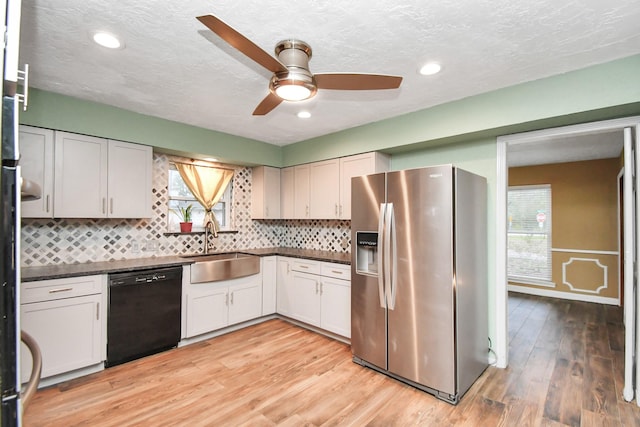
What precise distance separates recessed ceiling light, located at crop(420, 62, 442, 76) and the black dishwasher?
116 inches

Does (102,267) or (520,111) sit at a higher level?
(520,111)

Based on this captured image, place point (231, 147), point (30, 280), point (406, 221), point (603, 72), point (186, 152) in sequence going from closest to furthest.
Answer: point (603, 72), point (30, 280), point (406, 221), point (186, 152), point (231, 147)

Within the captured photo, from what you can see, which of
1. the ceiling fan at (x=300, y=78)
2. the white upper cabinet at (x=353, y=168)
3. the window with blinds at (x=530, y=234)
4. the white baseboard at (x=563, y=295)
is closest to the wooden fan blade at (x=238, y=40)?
the ceiling fan at (x=300, y=78)

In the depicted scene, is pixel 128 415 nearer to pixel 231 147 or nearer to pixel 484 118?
pixel 231 147

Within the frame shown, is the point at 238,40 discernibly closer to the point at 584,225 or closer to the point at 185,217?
the point at 185,217

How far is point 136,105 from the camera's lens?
119 inches

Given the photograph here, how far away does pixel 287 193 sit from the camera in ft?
15.2

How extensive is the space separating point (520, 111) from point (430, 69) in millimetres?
849

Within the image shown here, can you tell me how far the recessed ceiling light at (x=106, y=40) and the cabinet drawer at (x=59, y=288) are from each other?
189 cm

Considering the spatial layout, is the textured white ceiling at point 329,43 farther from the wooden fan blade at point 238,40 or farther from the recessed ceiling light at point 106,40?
the wooden fan blade at point 238,40

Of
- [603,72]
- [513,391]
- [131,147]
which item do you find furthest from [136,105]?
[513,391]

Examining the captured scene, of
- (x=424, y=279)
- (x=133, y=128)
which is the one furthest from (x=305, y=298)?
(x=133, y=128)

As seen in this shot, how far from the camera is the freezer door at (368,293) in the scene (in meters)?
2.81

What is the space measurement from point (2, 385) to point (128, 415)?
6.83ft
